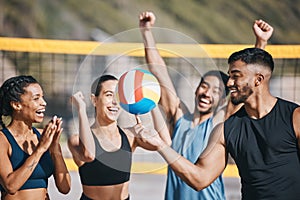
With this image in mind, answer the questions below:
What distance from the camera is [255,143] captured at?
17.3ft

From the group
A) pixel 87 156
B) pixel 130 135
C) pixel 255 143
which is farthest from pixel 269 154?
pixel 87 156

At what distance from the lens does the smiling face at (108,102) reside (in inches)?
214

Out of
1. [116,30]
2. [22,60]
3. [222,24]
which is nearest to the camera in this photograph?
[22,60]

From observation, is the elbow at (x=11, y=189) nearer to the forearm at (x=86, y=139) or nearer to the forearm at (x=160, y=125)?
the forearm at (x=86, y=139)

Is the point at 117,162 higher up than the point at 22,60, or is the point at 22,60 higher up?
the point at 22,60

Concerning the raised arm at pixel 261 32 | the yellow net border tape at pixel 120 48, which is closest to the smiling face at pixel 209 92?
the raised arm at pixel 261 32

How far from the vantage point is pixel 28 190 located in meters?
5.22

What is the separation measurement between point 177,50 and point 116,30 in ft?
37.9

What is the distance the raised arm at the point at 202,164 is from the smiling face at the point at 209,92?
461 millimetres

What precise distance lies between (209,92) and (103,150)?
2.81 feet

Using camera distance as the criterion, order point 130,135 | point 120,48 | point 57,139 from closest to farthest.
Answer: point 57,139 → point 130,135 → point 120,48

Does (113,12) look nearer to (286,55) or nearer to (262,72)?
(286,55)

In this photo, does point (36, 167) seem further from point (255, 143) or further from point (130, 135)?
point (255, 143)

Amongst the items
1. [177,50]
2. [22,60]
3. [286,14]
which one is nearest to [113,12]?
[286,14]
